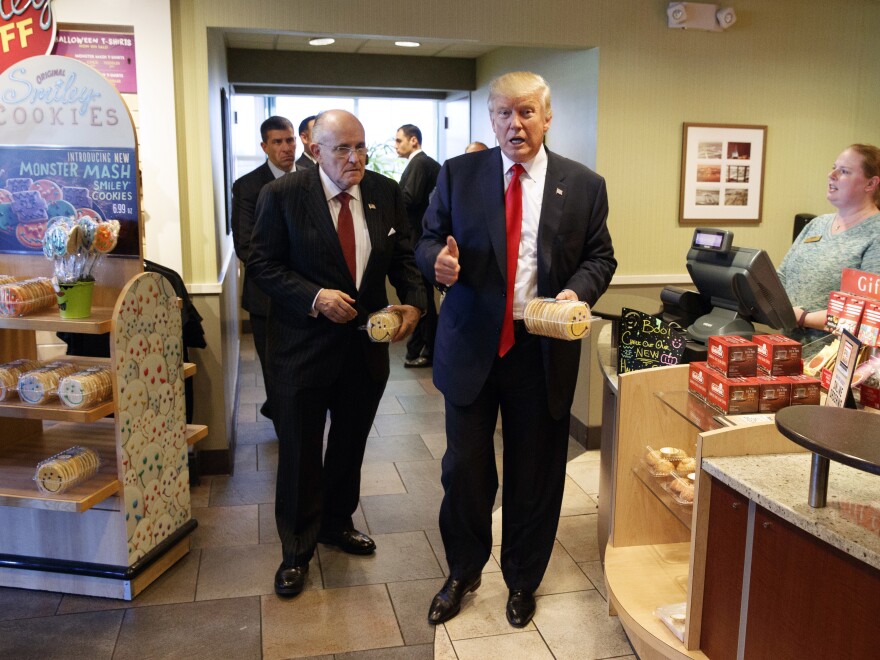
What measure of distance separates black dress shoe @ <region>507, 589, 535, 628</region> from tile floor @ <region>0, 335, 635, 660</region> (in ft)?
0.10

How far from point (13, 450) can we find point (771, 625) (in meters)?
2.84

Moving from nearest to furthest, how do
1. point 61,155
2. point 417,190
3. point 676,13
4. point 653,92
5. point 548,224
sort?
1. point 548,224
2. point 61,155
3. point 676,13
4. point 653,92
5. point 417,190

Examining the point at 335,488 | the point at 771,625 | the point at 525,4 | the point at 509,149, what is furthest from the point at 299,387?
the point at 525,4

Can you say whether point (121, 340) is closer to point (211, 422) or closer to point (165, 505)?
point (165, 505)

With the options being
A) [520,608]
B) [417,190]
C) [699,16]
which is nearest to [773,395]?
[520,608]

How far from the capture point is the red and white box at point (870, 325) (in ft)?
6.69

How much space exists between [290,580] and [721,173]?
334cm

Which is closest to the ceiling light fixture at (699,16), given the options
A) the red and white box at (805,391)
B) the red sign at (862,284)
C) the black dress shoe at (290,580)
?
the red sign at (862,284)

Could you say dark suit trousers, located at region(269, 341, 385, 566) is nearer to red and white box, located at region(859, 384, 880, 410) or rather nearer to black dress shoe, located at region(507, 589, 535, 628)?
black dress shoe, located at region(507, 589, 535, 628)

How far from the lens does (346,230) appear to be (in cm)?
294

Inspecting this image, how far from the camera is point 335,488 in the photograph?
328cm

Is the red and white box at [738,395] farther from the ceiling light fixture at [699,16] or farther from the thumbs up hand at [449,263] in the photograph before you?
the ceiling light fixture at [699,16]

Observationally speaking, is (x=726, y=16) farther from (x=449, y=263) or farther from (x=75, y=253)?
(x=75, y=253)

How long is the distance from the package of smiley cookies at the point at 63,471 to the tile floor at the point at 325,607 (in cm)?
46
